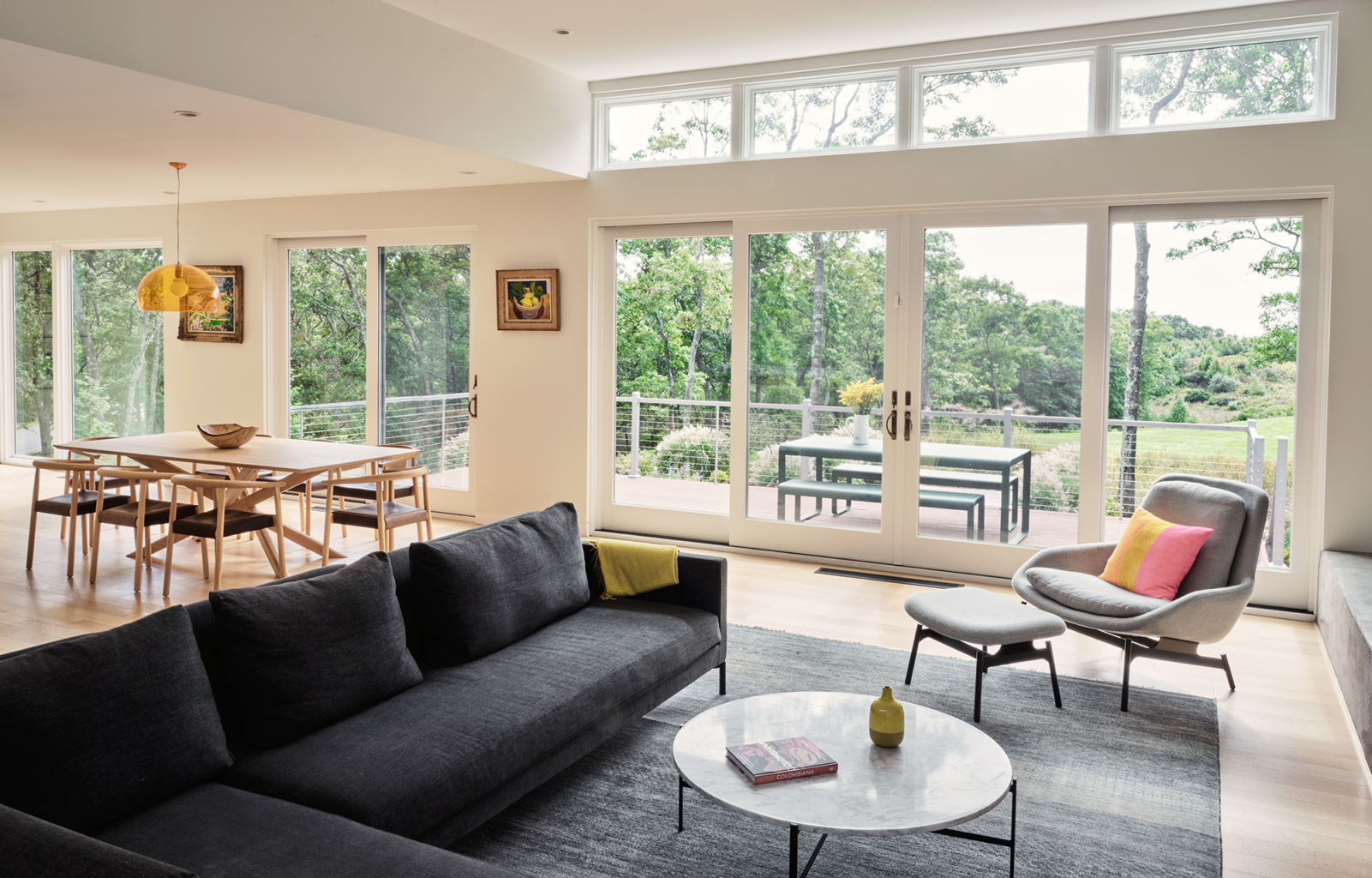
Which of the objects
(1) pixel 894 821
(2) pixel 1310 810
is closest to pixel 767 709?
(1) pixel 894 821

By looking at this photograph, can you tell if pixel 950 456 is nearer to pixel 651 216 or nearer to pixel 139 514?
pixel 651 216

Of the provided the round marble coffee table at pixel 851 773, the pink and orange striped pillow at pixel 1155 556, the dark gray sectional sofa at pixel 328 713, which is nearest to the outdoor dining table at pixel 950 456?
the pink and orange striped pillow at pixel 1155 556

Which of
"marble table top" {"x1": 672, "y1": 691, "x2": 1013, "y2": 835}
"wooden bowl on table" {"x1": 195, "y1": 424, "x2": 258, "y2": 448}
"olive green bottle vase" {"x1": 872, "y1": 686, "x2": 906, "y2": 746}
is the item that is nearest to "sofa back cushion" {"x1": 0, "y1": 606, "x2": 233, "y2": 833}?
"marble table top" {"x1": 672, "y1": 691, "x2": 1013, "y2": 835}

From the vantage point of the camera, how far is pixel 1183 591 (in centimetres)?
405

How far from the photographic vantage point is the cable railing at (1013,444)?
201 inches

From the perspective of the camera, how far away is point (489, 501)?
23.2ft

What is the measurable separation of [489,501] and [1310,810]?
5315 mm

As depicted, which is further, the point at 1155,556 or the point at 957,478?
the point at 957,478

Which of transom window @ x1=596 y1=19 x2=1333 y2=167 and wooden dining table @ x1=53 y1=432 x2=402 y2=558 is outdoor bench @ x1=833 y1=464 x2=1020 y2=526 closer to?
transom window @ x1=596 y1=19 x2=1333 y2=167

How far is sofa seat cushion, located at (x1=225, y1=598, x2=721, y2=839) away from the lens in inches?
87.8

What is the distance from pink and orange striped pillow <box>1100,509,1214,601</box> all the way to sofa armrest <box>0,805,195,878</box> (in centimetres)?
368

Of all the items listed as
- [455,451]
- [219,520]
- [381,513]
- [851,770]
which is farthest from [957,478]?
[219,520]

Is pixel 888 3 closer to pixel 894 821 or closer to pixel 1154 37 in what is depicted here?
pixel 1154 37

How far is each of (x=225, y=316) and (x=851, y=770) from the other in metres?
7.05
